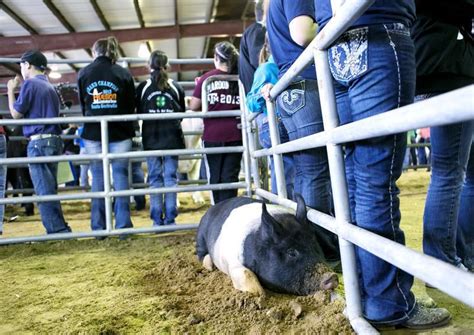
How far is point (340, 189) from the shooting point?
72.9 inches

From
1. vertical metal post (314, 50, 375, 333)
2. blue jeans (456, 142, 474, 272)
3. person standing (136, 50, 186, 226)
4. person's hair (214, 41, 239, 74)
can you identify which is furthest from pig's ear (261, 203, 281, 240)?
person's hair (214, 41, 239, 74)

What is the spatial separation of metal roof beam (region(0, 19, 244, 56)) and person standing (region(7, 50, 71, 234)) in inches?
363

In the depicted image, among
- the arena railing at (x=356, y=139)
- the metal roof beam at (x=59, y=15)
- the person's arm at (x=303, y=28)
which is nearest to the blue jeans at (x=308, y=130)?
the arena railing at (x=356, y=139)

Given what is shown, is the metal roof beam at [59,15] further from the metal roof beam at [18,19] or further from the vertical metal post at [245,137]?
the vertical metal post at [245,137]

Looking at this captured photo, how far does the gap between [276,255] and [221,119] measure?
2608mm

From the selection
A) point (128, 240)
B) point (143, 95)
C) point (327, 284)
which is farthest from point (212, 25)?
point (327, 284)

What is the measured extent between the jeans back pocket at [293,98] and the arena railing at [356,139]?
0.12 meters

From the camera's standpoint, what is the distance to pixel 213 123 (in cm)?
477

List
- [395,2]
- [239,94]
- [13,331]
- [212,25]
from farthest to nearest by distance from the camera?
[212,25], [239,94], [13,331], [395,2]

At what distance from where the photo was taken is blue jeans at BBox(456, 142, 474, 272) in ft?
8.09

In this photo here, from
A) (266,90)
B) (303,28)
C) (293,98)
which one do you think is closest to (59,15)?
(266,90)

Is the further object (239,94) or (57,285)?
(239,94)

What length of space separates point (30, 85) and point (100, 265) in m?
2.21

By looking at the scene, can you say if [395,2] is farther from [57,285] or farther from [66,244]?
[66,244]
